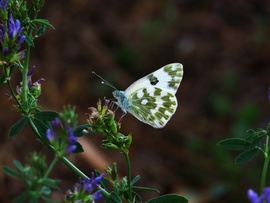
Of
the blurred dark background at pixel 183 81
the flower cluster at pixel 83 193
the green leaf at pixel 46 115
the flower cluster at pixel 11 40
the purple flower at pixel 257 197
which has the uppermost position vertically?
the flower cluster at pixel 11 40

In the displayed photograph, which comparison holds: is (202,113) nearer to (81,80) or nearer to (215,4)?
(81,80)

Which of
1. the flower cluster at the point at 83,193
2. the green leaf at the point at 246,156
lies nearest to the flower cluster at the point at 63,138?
the flower cluster at the point at 83,193

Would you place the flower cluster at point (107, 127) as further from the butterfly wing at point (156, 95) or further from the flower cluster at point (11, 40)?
the butterfly wing at point (156, 95)

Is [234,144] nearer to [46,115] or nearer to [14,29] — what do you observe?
[46,115]

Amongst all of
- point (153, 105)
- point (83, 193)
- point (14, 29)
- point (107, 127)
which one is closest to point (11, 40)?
point (14, 29)

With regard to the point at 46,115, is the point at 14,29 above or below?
above

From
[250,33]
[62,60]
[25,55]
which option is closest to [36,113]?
[25,55]
